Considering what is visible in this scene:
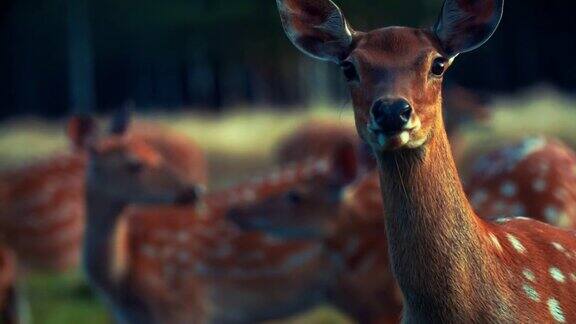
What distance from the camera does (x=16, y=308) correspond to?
669cm

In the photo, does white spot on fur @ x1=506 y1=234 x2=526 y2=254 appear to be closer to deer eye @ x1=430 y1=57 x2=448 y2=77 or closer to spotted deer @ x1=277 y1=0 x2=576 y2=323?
spotted deer @ x1=277 y1=0 x2=576 y2=323

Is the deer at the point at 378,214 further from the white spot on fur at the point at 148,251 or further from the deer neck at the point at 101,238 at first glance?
the deer neck at the point at 101,238

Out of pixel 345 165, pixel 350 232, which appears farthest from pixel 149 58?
pixel 350 232

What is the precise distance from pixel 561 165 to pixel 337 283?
3.73ft

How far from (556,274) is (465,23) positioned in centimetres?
73

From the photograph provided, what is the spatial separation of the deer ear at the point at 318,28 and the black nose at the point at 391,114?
0.44m

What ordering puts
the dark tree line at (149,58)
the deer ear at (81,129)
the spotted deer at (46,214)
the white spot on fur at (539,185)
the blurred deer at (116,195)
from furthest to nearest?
the dark tree line at (149,58), the spotted deer at (46,214), the deer ear at (81,129), the blurred deer at (116,195), the white spot on fur at (539,185)

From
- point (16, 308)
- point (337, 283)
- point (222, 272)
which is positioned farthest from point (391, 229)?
point (16, 308)

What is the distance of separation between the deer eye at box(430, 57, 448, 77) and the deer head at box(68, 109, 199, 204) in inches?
130

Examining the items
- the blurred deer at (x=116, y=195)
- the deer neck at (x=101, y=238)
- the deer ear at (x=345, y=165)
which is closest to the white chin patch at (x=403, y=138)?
the deer ear at (x=345, y=165)

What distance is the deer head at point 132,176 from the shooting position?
6594 millimetres

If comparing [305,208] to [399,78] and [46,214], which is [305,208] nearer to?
[46,214]


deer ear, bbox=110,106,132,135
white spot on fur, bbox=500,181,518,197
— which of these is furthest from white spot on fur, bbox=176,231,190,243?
white spot on fur, bbox=500,181,518,197

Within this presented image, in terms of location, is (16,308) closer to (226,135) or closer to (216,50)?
(226,135)
